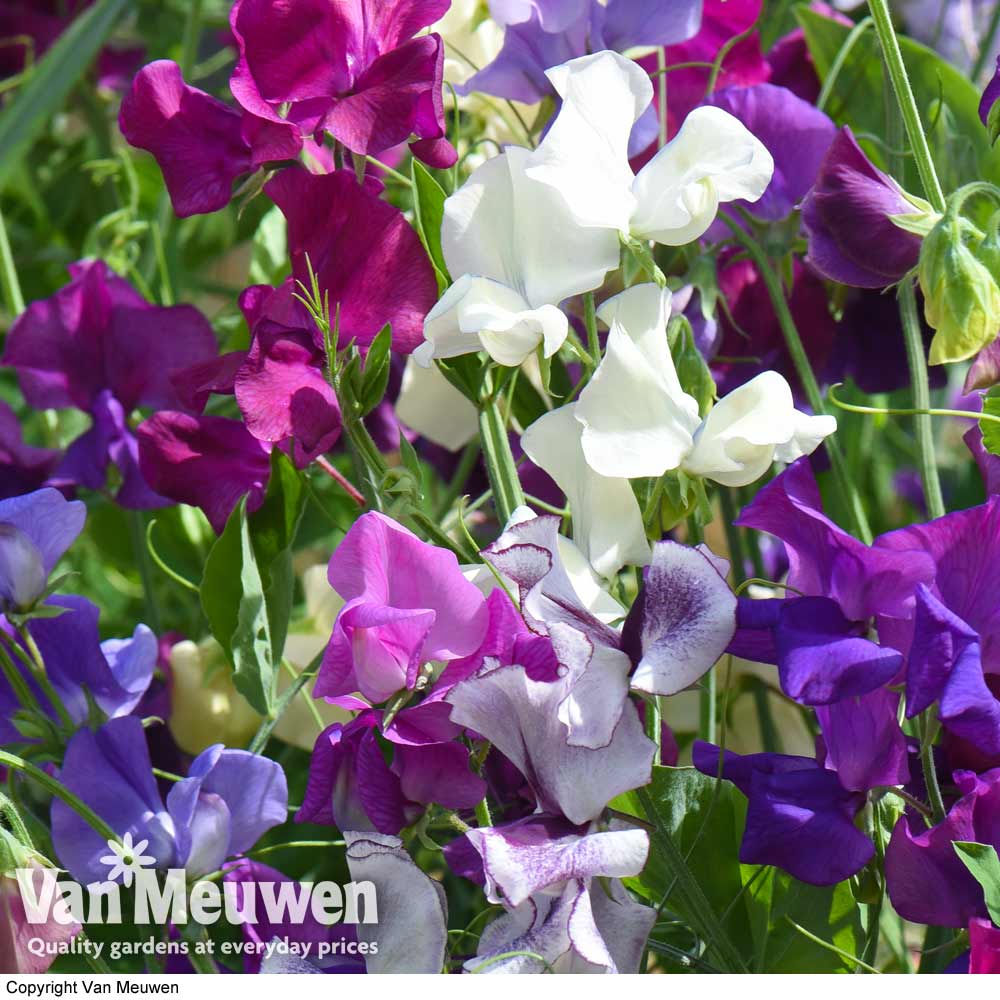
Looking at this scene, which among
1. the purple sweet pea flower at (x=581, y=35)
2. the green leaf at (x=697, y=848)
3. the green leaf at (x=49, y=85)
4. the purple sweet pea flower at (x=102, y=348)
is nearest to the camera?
the green leaf at (x=49, y=85)

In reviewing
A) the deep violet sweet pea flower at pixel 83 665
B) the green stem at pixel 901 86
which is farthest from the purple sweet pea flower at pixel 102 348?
the green stem at pixel 901 86

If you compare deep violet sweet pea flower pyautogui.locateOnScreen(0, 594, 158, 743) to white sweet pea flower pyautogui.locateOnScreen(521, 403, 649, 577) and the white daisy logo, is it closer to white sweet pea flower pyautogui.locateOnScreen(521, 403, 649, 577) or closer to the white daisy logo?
the white daisy logo

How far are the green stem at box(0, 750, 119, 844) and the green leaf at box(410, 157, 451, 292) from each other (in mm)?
210

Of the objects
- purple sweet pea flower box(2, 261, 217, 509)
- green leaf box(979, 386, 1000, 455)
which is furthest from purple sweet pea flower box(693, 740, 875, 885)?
purple sweet pea flower box(2, 261, 217, 509)

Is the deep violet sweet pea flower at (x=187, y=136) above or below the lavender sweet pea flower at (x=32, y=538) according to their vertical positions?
above

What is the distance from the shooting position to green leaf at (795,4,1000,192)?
2.05 feet

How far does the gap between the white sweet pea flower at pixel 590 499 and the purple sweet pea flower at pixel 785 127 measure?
0.70ft

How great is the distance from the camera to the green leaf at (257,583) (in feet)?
1.59

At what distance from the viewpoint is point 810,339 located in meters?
0.62

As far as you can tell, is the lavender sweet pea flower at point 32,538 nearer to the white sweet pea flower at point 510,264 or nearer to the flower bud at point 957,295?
the white sweet pea flower at point 510,264

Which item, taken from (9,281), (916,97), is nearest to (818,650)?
(916,97)

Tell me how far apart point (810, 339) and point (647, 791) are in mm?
262

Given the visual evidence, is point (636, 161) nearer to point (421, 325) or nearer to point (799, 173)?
point (799, 173)
